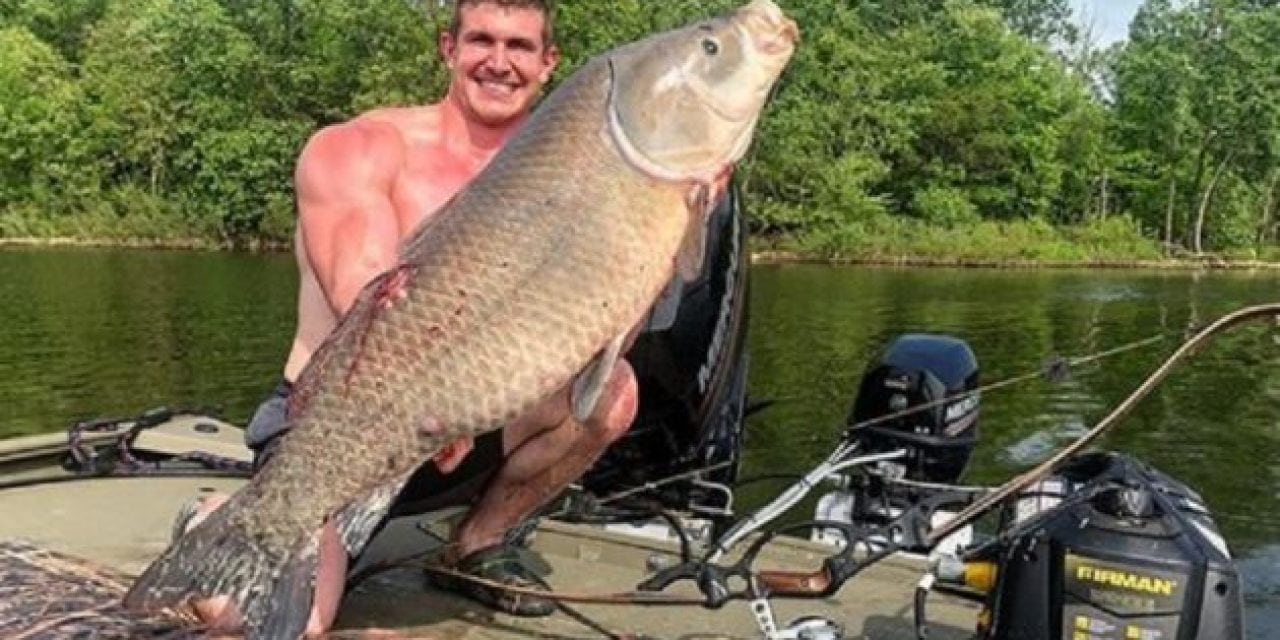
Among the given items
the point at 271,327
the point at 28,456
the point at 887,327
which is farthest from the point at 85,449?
the point at 887,327

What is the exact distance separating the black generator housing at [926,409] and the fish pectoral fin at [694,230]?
2327 millimetres

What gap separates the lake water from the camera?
41.6 feet

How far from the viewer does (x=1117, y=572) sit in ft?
10.4

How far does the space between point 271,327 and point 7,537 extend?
58.0 ft

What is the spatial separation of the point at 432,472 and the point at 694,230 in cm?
136

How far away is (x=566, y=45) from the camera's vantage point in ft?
167

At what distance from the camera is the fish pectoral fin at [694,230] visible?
9.37 feet

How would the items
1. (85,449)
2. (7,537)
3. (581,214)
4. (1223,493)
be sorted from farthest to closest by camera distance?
(1223,493), (85,449), (7,537), (581,214)

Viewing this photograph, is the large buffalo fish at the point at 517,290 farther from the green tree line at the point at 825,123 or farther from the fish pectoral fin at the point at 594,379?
the green tree line at the point at 825,123

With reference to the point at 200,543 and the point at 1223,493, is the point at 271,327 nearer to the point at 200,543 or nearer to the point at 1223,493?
the point at 1223,493

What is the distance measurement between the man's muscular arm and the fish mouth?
1160 mm

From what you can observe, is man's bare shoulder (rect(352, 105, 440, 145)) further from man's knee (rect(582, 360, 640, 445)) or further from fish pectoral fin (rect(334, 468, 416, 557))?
fish pectoral fin (rect(334, 468, 416, 557))

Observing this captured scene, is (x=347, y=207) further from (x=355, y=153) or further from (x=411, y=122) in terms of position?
(x=411, y=122)

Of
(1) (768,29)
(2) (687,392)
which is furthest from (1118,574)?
(2) (687,392)
